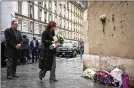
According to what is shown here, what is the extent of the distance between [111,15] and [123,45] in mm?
1358

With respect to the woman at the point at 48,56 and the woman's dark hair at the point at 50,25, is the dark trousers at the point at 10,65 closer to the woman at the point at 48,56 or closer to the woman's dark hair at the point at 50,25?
the woman at the point at 48,56

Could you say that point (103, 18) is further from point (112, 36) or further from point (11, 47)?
point (11, 47)

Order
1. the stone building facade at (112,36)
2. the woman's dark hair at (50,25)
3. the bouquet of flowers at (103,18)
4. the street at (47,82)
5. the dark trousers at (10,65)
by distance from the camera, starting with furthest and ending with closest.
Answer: the bouquet of flowers at (103,18) → the dark trousers at (10,65) → the woman's dark hair at (50,25) → the stone building facade at (112,36) → the street at (47,82)

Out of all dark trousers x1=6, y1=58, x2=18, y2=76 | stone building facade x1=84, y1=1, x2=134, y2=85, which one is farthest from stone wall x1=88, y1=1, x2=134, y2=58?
dark trousers x1=6, y1=58, x2=18, y2=76

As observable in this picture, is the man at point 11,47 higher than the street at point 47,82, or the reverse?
the man at point 11,47

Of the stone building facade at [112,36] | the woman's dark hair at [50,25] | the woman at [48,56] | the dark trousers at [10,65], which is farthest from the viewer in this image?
the dark trousers at [10,65]

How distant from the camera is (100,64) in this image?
10.5 metres

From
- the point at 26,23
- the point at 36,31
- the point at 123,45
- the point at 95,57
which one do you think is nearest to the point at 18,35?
the point at 95,57

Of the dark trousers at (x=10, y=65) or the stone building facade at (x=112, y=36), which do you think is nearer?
the stone building facade at (x=112, y=36)

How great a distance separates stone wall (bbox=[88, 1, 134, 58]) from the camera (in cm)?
878

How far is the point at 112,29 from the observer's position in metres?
9.84

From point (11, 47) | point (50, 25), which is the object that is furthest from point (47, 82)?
point (11, 47)

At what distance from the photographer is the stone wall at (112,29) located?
28.8ft

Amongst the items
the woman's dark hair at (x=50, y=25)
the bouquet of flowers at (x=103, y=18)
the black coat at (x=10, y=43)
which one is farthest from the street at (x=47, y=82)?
the bouquet of flowers at (x=103, y=18)
